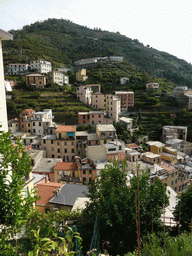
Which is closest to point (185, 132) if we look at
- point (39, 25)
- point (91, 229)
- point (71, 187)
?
point (71, 187)

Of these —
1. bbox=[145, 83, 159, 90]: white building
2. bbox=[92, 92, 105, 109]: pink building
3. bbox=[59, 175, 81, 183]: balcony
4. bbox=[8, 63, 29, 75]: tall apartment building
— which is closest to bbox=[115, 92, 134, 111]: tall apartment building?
bbox=[92, 92, 105, 109]: pink building

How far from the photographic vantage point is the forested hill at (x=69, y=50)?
79306 millimetres

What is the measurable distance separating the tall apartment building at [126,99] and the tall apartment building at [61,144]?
26008 millimetres

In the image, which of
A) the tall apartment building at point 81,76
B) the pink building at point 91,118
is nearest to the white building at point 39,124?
the pink building at point 91,118

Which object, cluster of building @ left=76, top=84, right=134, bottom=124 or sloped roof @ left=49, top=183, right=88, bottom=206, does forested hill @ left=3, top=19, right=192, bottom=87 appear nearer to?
cluster of building @ left=76, top=84, right=134, bottom=124

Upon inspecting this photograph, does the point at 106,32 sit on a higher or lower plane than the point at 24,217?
higher

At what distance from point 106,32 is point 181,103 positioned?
467ft

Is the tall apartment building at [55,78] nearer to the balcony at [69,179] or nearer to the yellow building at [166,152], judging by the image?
the yellow building at [166,152]

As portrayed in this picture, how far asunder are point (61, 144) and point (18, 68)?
47.7 metres

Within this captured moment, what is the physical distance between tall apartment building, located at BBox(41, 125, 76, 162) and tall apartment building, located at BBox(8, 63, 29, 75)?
43.8 meters

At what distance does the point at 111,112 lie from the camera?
44219mm

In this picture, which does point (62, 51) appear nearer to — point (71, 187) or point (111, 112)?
point (111, 112)

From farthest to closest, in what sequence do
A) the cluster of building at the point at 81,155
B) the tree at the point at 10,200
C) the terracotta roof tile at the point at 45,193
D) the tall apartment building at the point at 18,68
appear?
1. the tall apartment building at the point at 18,68
2. the cluster of building at the point at 81,155
3. the terracotta roof tile at the point at 45,193
4. the tree at the point at 10,200

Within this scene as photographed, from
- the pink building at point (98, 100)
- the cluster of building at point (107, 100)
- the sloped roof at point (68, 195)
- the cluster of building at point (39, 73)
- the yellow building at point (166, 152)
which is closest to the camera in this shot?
the sloped roof at point (68, 195)
